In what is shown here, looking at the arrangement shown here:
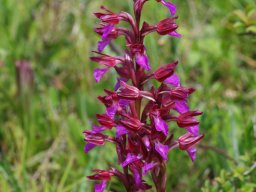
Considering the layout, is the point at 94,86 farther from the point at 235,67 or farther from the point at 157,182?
the point at 157,182

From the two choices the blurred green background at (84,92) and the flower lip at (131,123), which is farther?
the blurred green background at (84,92)

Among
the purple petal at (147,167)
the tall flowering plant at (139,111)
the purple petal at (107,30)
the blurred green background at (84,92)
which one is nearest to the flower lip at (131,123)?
the tall flowering plant at (139,111)

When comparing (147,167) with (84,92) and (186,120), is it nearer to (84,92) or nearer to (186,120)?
(186,120)

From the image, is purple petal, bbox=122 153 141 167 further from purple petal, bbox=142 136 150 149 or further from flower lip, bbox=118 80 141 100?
flower lip, bbox=118 80 141 100

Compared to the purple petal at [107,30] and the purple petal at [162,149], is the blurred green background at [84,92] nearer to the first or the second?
the purple petal at [162,149]

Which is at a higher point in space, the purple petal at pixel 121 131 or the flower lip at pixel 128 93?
the flower lip at pixel 128 93

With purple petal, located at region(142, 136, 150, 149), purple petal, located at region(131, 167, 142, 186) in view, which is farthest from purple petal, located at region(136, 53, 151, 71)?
purple petal, located at region(131, 167, 142, 186)

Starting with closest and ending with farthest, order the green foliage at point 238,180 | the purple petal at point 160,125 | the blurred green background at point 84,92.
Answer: the purple petal at point 160,125 → the green foliage at point 238,180 → the blurred green background at point 84,92

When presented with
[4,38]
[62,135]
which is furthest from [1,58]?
[62,135]
